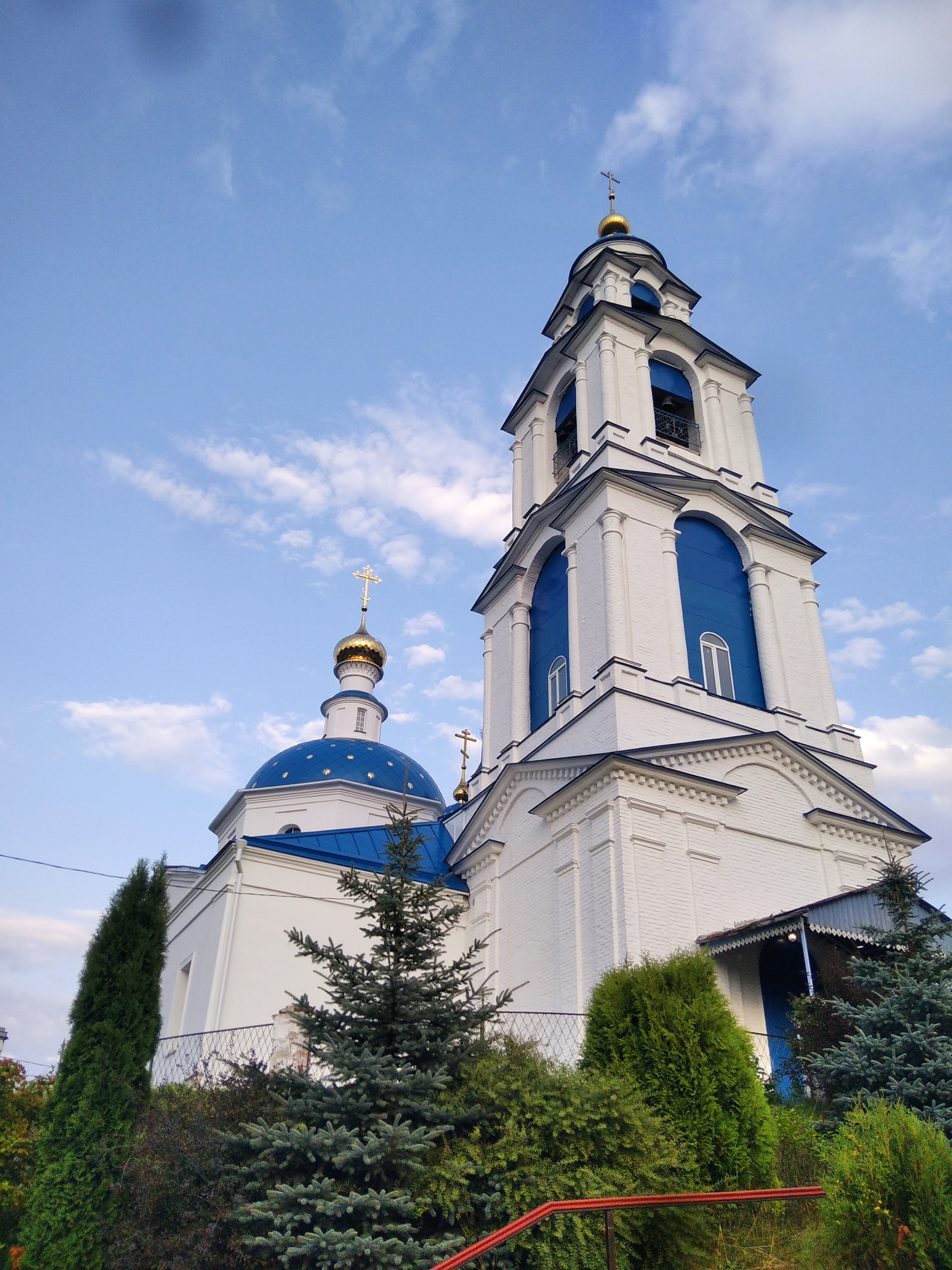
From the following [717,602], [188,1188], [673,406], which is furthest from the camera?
[673,406]

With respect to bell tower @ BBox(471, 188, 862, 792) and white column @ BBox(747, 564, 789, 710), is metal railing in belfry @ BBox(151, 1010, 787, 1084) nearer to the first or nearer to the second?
bell tower @ BBox(471, 188, 862, 792)

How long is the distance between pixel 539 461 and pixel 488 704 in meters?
5.80

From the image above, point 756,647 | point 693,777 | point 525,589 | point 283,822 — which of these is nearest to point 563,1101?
point 693,777

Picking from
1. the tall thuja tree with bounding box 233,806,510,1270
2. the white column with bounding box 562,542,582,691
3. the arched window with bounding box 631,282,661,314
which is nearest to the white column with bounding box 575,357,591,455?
the white column with bounding box 562,542,582,691

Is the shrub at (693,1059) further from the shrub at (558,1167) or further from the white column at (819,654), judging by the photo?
the white column at (819,654)

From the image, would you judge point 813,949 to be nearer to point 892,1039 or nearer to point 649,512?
point 892,1039

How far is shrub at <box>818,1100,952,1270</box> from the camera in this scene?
16.8 feet

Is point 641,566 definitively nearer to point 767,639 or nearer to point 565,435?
point 767,639

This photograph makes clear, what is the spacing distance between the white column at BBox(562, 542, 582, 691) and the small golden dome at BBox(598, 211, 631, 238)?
12.2 m

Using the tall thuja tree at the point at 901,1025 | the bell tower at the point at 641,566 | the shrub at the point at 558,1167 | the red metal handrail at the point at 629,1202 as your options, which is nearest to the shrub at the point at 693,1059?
the shrub at the point at 558,1167

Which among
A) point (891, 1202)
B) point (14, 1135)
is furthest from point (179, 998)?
point (891, 1202)

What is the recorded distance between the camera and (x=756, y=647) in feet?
61.4

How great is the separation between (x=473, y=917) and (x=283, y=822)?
7837 mm

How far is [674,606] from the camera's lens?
1759 centimetres
